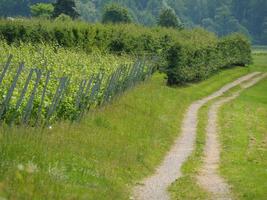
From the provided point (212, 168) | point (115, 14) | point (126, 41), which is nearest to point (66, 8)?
point (115, 14)

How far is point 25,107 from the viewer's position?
25.4 meters

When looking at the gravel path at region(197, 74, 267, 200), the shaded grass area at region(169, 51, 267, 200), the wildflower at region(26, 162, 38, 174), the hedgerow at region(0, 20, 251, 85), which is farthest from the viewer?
the hedgerow at region(0, 20, 251, 85)

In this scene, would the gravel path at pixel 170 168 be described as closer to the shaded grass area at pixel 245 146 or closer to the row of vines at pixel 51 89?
the shaded grass area at pixel 245 146

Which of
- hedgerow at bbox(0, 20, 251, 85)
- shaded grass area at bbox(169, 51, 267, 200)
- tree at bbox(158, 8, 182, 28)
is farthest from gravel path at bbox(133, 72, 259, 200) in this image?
tree at bbox(158, 8, 182, 28)

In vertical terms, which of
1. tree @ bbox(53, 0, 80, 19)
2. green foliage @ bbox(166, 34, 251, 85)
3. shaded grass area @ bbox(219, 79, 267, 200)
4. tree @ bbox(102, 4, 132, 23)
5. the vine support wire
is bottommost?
tree @ bbox(102, 4, 132, 23)

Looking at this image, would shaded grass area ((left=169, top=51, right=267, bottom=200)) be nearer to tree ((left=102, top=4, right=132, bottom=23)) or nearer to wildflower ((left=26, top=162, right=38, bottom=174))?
wildflower ((left=26, top=162, right=38, bottom=174))

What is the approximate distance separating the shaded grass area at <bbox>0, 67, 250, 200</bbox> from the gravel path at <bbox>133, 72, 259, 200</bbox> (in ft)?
1.33

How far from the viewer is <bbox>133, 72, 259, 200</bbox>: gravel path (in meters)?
22.6

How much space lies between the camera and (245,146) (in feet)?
124

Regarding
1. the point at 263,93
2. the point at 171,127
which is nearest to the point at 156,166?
the point at 171,127

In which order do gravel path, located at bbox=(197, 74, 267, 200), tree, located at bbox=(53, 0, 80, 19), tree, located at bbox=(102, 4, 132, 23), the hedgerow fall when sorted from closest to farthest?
gravel path, located at bbox=(197, 74, 267, 200)
the hedgerow
tree, located at bbox=(53, 0, 80, 19)
tree, located at bbox=(102, 4, 132, 23)

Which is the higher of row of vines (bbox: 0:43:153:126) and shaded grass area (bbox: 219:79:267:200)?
row of vines (bbox: 0:43:153:126)

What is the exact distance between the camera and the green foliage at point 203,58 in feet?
232

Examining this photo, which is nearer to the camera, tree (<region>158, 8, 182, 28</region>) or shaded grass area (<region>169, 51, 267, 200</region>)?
shaded grass area (<region>169, 51, 267, 200</region>)
